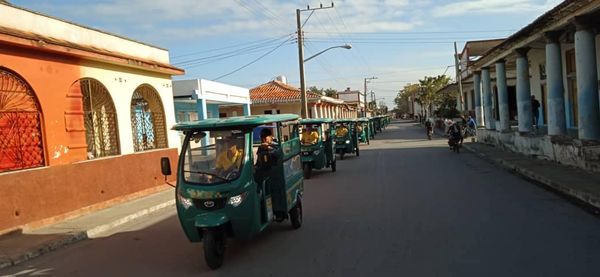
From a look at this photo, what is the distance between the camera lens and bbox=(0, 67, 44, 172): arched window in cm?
1042

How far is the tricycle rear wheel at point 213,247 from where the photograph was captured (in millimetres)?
6660

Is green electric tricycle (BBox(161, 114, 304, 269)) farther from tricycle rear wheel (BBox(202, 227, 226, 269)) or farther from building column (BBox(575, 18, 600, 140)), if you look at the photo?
building column (BBox(575, 18, 600, 140))

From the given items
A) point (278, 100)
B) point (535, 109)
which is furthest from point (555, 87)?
point (278, 100)

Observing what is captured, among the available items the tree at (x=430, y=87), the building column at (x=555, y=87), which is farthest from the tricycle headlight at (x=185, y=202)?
the tree at (x=430, y=87)

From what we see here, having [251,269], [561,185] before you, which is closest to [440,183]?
[561,185]

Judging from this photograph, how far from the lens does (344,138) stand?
24.5 meters

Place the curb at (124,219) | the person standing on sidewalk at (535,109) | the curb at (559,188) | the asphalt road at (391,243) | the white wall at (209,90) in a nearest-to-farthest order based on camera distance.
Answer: the asphalt road at (391,243) < the curb at (559,188) < the curb at (124,219) < the white wall at (209,90) < the person standing on sidewalk at (535,109)

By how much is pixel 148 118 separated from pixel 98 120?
2876 mm

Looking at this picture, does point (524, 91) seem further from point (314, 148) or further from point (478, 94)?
point (478, 94)

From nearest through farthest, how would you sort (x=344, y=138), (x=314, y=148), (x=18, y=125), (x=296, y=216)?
1. (x=296, y=216)
2. (x=18, y=125)
3. (x=314, y=148)
4. (x=344, y=138)

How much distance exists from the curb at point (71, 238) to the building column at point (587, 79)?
10.8 metres

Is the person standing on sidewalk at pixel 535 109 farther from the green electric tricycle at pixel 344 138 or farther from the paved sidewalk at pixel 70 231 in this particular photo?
the paved sidewalk at pixel 70 231

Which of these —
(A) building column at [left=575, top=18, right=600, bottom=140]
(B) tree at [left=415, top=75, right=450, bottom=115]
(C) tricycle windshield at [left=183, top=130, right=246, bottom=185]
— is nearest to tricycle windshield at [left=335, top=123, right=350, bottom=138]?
(A) building column at [left=575, top=18, right=600, bottom=140]

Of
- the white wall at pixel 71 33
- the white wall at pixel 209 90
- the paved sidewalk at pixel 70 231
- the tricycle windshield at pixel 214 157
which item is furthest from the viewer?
the white wall at pixel 209 90
